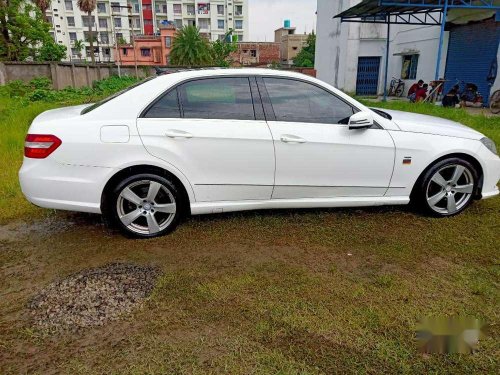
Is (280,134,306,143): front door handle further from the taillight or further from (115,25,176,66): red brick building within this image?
(115,25,176,66): red brick building

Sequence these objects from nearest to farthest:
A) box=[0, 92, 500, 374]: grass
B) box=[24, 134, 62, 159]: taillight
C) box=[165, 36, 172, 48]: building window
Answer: box=[0, 92, 500, 374]: grass, box=[24, 134, 62, 159]: taillight, box=[165, 36, 172, 48]: building window

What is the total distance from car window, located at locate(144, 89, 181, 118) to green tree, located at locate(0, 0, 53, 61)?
104ft

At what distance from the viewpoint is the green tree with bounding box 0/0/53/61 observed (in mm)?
28161

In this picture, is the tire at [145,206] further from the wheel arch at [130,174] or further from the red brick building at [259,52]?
the red brick building at [259,52]

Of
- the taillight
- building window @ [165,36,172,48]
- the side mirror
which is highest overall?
building window @ [165,36,172,48]

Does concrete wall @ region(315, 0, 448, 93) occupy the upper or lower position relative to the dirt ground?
upper

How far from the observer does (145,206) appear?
139 inches

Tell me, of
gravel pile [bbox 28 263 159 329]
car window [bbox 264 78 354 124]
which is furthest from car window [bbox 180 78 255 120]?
gravel pile [bbox 28 263 159 329]

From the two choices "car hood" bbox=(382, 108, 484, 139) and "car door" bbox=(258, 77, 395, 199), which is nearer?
"car door" bbox=(258, 77, 395, 199)

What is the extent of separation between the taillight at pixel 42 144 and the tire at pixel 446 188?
347 cm

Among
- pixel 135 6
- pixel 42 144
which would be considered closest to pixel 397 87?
pixel 42 144

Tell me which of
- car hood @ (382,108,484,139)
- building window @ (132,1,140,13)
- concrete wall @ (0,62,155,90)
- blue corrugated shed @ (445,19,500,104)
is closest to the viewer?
car hood @ (382,108,484,139)

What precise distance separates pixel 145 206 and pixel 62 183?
726 millimetres

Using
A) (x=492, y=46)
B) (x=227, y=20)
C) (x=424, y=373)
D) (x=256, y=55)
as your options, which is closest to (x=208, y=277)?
(x=424, y=373)
